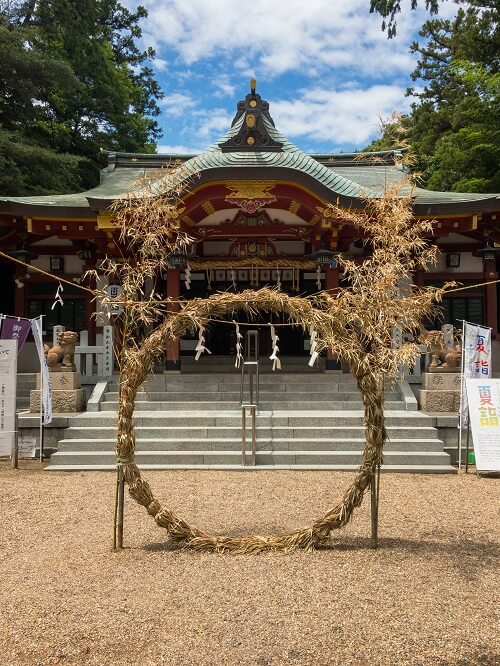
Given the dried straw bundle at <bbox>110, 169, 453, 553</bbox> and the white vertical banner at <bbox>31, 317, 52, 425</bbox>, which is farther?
the white vertical banner at <bbox>31, 317, 52, 425</bbox>

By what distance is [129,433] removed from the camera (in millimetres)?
4242

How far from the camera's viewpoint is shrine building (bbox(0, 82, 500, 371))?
986 centimetres

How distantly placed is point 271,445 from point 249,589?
415 cm

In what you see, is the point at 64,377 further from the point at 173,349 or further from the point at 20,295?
the point at 20,295

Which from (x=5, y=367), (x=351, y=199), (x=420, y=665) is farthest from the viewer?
(x=351, y=199)

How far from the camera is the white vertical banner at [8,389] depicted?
7.25 m

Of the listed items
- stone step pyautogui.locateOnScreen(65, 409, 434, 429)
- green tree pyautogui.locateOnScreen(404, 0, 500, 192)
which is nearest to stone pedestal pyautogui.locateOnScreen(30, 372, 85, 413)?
stone step pyautogui.locateOnScreen(65, 409, 434, 429)

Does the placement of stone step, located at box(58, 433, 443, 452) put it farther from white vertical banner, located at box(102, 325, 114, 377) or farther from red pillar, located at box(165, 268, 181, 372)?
red pillar, located at box(165, 268, 181, 372)

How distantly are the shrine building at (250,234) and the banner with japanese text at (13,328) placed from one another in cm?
266

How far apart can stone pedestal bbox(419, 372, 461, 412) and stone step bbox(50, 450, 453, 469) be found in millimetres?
1164

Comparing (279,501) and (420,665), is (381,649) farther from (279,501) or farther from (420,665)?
(279,501)

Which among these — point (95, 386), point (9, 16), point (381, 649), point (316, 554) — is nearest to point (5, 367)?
point (95, 386)

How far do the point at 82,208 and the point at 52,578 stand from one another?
7.78 m

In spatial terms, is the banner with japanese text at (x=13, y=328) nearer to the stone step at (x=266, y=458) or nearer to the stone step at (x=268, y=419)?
the stone step at (x=268, y=419)
